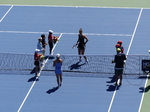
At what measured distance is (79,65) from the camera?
102 feet

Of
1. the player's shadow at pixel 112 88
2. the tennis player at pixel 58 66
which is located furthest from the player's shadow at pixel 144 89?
the tennis player at pixel 58 66

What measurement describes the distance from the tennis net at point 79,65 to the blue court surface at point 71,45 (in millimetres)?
582

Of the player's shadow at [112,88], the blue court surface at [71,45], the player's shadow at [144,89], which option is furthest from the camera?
the player's shadow at [112,88]

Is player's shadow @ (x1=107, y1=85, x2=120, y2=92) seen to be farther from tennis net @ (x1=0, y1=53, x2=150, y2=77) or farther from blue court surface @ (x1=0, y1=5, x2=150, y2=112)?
tennis net @ (x1=0, y1=53, x2=150, y2=77)

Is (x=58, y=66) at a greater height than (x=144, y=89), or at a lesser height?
greater

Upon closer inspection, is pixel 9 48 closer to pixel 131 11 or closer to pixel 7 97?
pixel 7 97

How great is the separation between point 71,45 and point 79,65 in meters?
2.70

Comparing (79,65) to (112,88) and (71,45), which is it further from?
(112,88)

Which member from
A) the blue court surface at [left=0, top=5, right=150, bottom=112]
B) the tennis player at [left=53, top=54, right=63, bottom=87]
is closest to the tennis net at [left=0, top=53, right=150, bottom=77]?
Result: the blue court surface at [left=0, top=5, right=150, bottom=112]

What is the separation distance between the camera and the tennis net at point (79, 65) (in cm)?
3028

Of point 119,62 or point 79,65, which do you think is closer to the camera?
point 119,62

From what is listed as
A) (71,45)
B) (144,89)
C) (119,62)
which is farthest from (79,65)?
(144,89)

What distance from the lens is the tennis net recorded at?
3028 cm

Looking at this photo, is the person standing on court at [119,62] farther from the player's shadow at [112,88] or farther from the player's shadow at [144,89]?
the player's shadow at [144,89]
